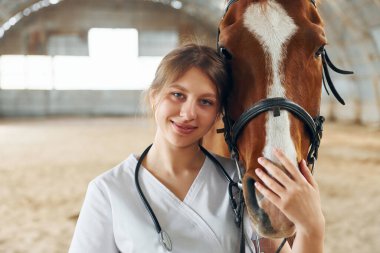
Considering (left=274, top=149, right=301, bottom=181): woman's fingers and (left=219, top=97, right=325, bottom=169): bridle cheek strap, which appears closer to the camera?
(left=274, top=149, right=301, bottom=181): woman's fingers

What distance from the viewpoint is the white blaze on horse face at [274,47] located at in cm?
113

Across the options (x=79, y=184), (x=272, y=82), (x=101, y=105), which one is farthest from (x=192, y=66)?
(x=101, y=105)

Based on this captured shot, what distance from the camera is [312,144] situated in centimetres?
134

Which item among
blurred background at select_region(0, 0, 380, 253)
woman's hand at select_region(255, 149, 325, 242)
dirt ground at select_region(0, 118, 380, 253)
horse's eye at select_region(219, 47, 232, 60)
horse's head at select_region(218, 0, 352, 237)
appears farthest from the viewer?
blurred background at select_region(0, 0, 380, 253)

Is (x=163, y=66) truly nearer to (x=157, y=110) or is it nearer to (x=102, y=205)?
(x=157, y=110)

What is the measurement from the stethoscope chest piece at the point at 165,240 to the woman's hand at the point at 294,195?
0.29 meters

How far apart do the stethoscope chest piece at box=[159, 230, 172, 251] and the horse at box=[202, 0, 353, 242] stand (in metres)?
0.24

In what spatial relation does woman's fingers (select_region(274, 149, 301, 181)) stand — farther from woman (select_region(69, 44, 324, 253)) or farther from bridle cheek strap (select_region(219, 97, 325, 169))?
bridle cheek strap (select_region(219, 97, 325, 169))

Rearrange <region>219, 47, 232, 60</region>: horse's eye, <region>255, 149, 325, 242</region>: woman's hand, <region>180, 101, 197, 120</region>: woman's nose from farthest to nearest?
<region>219, 47, 232, 60</region>: horse's eye, <region>180, 101, 197, 120</region>: woman's nose, <region>255, 149, 325, 242</region>: woman's hand

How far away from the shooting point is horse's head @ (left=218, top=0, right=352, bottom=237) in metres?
1.12

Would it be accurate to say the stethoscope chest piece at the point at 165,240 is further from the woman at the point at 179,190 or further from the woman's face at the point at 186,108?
the woman's face at the point at 186,108

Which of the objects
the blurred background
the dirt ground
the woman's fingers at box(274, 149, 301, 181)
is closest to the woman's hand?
the woman's fingers at box(274, 149, 301, 181)

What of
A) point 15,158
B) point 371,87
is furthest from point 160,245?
point 371,87

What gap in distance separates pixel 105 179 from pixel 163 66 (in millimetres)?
405
